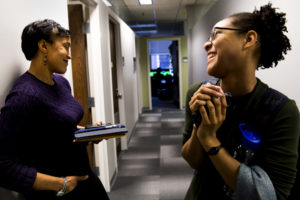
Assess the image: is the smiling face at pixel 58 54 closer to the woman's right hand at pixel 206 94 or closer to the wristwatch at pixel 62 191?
the wristwatch at pixel 62 191

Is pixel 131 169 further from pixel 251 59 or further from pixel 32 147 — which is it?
pixel 251 59

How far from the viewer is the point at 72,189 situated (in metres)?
1.18

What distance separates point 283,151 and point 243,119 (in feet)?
0.49

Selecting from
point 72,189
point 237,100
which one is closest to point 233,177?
point 237,100

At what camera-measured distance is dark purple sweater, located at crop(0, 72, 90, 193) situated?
95 cm

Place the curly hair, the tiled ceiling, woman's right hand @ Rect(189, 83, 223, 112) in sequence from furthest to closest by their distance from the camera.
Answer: the tiled ceiling, the curly hair, woman's right hand @ Rect(189, 83, 223, 112)

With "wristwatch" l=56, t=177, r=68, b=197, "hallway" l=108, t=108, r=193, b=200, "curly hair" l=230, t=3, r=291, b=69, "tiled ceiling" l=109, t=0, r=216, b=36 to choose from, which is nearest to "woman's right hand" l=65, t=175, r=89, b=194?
"wristwatch" l=56, t=177, r=68, b=197

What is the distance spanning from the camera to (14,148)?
3.15 ft

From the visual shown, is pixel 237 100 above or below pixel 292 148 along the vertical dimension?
above

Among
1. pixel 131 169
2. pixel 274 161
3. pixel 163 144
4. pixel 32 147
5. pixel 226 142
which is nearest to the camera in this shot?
pixel 274 161

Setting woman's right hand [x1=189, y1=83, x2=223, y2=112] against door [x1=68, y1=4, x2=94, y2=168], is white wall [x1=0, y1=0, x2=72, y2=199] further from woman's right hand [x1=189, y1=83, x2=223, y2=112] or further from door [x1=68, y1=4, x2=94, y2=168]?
door [x1=68, y1=4, x2=94, y2=168]

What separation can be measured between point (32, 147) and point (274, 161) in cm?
92

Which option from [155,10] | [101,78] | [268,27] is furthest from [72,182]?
[155,10]

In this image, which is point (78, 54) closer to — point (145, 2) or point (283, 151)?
point (283, 151)
